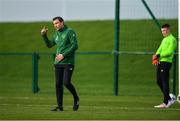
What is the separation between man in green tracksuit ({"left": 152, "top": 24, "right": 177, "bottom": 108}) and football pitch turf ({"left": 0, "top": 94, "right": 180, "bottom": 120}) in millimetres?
323

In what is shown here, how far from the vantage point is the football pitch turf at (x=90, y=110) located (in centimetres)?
1808

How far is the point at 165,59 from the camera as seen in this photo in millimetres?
21750

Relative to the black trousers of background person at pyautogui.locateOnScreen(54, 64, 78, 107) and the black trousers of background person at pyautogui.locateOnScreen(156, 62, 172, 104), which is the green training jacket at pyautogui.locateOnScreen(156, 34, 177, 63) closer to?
the black trousers of background person at pyautogui.locateOnScreen(156, 62, 172, 104)

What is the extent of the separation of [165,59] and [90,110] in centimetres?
261

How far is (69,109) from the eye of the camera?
2048 centimetres

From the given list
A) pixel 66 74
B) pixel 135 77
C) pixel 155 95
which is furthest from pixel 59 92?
pixel 135 77

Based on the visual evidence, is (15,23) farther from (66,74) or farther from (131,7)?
(66,74)

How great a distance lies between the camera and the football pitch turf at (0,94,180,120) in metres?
18.1

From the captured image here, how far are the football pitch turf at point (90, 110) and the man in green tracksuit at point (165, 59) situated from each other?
12.7 inches

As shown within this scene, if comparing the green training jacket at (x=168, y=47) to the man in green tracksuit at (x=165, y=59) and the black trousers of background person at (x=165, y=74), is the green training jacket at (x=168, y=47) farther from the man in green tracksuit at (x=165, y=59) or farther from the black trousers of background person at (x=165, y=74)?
the black trousers of background person at (x=165, y=74)

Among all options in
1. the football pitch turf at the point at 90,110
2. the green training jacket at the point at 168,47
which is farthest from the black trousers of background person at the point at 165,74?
the football pitch turf at the point at 90,110

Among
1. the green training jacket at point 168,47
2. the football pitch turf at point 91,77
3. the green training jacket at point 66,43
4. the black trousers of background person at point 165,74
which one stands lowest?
the football pitch turf at point 91,77

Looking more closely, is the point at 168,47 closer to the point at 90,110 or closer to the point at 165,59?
the point at 165,59

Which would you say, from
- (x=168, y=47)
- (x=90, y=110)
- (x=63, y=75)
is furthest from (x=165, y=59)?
(x=63, y=75)
